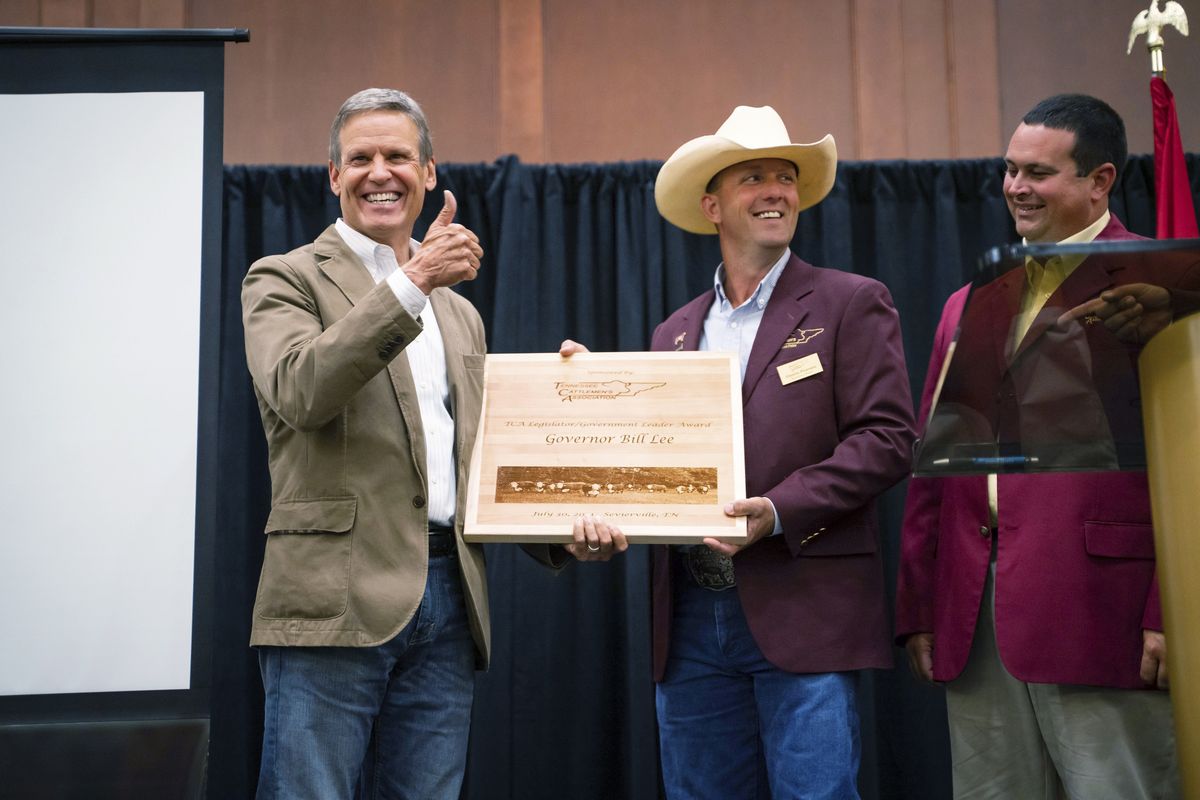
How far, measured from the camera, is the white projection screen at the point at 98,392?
97.9 inches

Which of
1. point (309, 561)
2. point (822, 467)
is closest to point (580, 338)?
point (822, 467)

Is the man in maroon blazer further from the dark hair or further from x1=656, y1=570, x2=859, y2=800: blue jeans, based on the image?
x1=656, y1=570, x2=859, y2=800: blue jeans

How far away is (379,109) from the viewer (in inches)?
87.3

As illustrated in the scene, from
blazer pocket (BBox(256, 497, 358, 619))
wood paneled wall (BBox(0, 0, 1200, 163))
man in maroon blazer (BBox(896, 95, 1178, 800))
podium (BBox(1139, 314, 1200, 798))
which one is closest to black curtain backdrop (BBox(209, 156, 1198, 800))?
wood paneled wall (BBox(0, 0, 1200, 163))

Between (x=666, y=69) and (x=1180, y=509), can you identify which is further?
(x=666, y=69)

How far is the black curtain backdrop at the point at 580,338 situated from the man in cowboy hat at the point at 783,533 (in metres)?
1.24

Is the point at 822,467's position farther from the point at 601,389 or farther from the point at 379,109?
the point at 379,109

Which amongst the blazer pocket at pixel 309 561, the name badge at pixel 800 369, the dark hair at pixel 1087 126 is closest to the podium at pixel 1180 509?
the name badge at pixel 800 369

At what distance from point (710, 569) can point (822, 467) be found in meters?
0.34

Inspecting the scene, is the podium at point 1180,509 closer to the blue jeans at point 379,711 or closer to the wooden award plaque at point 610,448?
the wooden award plaque at point 610,448

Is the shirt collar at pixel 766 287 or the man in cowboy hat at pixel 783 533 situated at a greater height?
the shirt collar at pixel 766 287

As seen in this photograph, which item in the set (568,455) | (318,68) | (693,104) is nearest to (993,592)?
Answer: (568,455)

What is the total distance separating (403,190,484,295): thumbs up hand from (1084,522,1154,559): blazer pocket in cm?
131

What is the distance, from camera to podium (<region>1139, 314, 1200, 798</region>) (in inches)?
45.9
